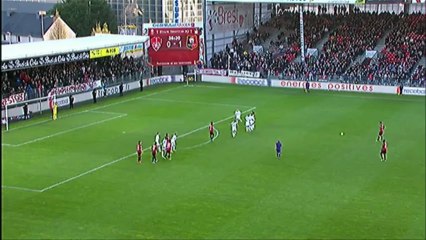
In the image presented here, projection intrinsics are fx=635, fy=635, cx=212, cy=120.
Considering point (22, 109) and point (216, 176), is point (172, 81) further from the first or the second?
point (216, 176)

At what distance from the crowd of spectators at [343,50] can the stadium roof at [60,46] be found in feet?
34.2

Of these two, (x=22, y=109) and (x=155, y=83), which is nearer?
(x=22, y=109)

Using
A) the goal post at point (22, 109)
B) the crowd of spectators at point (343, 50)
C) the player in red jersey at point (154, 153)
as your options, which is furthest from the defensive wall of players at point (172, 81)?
A: the player in red jersey at point (154, 153)

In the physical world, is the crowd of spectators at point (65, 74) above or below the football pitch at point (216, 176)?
above

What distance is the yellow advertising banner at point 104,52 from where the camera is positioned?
146ft

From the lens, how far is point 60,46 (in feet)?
143

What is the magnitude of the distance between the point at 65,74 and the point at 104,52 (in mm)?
3210

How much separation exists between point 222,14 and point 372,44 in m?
13.8

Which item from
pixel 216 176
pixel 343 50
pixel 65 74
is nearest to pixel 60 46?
pixel 65 74

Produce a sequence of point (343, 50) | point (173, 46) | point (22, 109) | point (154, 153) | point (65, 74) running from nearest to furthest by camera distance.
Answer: point (154, 153) < point (22, 109) < point (65, 74) < point (173, 46) < point (343, 50)

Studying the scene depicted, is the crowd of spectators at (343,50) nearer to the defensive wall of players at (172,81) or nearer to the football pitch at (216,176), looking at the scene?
the defensive wall of players at (172,81)

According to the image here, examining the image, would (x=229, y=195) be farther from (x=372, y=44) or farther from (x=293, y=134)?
(x=372, y=44)

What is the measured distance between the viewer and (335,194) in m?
21.5

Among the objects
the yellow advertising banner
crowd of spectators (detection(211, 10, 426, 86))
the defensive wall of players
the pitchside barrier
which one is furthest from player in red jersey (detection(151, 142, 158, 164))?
crowd of spectators (detection(211, 10, 426, 86))
